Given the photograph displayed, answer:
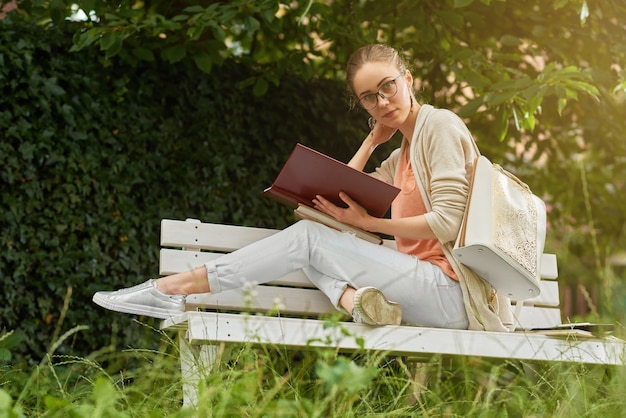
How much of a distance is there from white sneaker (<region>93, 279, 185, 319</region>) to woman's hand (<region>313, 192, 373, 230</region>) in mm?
623

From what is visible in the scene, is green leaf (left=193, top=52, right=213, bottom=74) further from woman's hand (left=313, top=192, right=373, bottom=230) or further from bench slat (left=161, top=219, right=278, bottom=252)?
woman's hand (left=313, top=192, right=373, bottom=230)

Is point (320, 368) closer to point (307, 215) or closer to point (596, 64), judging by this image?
point (307, 215)

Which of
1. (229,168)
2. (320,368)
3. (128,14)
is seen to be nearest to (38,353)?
(229,168)

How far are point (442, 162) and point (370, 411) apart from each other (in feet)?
3.47

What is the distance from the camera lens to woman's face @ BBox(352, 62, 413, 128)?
3.32 m

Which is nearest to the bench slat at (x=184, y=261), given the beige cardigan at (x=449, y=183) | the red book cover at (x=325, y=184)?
the red book cover at (x=325, y=184)

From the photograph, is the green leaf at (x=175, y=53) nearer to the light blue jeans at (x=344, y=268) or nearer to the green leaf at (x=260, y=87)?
the green leaf at (x=260, y=87)

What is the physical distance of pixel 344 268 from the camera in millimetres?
3113

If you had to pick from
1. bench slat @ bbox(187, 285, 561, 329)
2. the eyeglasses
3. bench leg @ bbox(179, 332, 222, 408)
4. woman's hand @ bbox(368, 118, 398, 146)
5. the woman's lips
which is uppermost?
the eyeglasses

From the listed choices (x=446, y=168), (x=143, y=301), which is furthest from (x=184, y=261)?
(x=446, y=168)

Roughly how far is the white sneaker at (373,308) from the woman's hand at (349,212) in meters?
0.35

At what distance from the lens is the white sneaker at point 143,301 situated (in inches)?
117

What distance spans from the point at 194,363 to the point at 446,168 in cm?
114

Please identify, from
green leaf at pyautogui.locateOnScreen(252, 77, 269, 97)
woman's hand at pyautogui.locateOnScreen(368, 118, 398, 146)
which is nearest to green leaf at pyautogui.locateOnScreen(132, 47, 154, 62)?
green leaf at pyautogui.locateOnScreen(252, 77, 269, 97)
